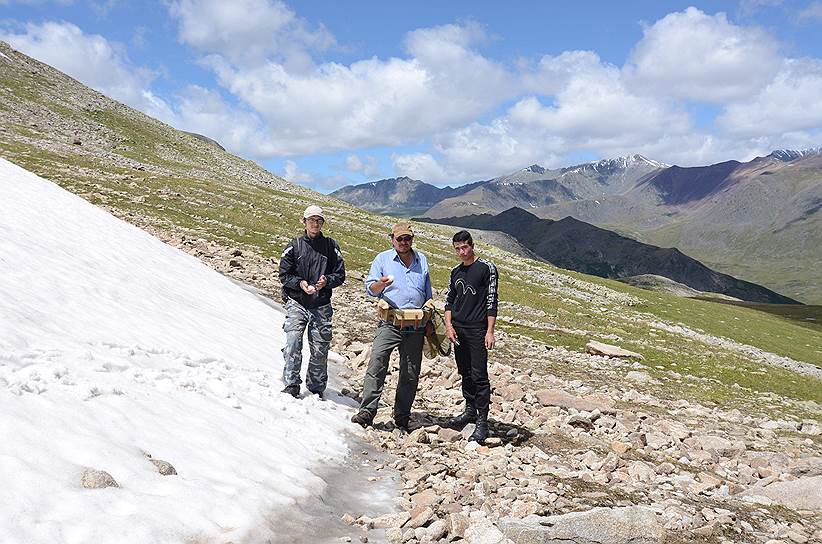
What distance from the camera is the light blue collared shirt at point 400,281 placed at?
1066 centimetres

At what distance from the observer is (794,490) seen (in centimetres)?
862

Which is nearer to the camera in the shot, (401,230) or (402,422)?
(401,230)

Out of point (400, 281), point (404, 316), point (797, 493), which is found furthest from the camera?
point (400, 281)

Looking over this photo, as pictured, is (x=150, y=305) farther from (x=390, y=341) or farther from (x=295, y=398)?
(x=390, y=341)

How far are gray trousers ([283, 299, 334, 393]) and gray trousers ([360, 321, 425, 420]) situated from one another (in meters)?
1.14

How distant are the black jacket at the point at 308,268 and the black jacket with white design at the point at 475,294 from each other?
8.17 feet

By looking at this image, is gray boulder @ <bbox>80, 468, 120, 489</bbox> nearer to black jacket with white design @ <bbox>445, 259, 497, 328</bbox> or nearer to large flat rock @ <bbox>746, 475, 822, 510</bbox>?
black jacket with white design @ <bbox>445, 259, 497, 328</bbox>

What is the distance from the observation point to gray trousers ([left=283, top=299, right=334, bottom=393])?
11.2 m

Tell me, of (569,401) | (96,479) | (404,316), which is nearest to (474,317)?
(404,316)

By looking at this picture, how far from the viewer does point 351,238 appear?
55719 millimetres

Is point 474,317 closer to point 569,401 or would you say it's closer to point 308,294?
point 308,294

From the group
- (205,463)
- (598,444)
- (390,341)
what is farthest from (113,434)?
(598,444)

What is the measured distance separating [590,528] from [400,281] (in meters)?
5.65

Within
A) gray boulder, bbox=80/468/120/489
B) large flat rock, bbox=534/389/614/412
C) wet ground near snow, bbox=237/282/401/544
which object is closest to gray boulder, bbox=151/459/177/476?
gray boulder, bbox=80/468/120/489
